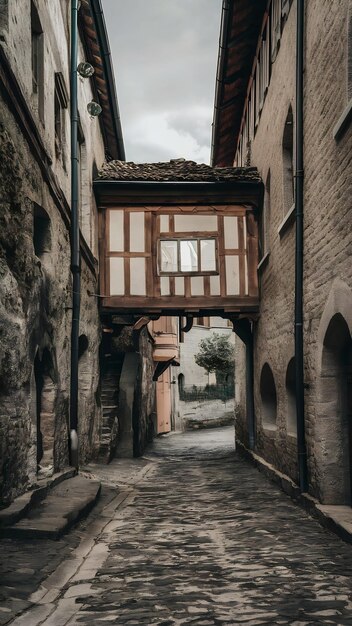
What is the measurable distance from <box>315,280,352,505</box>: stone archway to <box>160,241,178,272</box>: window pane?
22.1ft

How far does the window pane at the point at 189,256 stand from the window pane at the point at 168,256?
0.16 meters

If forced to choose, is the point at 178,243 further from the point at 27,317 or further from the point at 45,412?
the point at 27,317

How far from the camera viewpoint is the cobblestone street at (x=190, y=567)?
14.0 ft

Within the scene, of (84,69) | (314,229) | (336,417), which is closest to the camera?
(336,417)

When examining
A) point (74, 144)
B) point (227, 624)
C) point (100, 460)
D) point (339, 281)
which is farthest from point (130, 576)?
point (100, 460)

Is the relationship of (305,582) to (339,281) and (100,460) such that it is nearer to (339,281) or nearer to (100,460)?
(339,281)

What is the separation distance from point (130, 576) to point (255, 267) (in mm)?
9620

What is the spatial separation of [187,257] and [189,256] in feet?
0.15

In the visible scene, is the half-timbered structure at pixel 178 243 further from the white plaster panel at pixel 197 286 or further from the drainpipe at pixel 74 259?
the drainpipe at pixel 74 259

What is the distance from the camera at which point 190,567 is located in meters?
5.48

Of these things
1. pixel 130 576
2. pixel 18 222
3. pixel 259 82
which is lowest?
pixel 130 576

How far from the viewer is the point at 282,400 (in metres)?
10.7

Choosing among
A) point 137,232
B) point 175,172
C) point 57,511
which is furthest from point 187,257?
point 57,511

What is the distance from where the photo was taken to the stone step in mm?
6059
